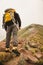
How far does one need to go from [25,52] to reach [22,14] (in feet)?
190

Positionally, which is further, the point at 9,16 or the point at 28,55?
the point at 28,55

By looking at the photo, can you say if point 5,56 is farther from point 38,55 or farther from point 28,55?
point 38,55

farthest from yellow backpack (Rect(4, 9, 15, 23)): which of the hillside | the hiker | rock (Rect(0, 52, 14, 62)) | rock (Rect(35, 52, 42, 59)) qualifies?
rock (Rect(35, 52, 42, 59))

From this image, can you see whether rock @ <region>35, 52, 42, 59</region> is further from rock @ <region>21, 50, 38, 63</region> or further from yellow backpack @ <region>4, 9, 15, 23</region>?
yellow backpack @ <region>4, 9, 15, 23</region>

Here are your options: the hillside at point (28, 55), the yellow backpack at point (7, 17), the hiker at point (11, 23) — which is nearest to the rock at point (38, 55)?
the hillside at point (28, 55)

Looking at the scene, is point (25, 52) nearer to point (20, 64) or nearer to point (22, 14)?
point (20, 64)

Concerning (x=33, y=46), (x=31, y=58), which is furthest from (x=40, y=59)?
(x=33, y=46)

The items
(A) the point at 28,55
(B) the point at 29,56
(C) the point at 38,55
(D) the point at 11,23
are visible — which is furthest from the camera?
(C) the point at 38,55

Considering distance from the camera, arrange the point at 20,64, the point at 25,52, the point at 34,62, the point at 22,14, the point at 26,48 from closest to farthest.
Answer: the point at 20,64
the point at 34,62
the point at 25,52
the point at 26,48
the point at 22,14

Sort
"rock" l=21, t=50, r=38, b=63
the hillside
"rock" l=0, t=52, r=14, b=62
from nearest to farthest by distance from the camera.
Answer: "rock" l=0, t=52, r=14, b=62
the hillside
"rock" l=21, t=50, r=38, b=63

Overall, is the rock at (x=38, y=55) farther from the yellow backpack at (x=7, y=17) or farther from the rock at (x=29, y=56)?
the yellow backpack at (x=7, y=17)

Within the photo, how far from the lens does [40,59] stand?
16094 millimetres

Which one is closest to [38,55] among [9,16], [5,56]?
[5,56]

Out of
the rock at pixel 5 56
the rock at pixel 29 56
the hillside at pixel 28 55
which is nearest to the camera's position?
the rock at pixel 5 56
